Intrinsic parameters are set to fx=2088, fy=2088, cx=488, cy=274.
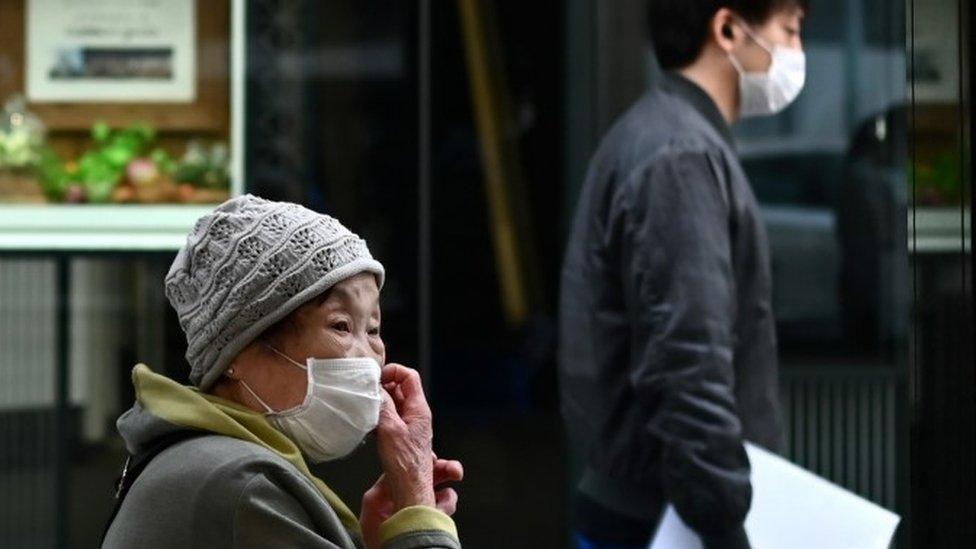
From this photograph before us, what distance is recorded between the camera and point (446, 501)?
307 cm

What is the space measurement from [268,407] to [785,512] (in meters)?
1.57

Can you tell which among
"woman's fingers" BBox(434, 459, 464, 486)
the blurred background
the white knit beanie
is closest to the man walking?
"woman's fingers" BBox(434, 459, 464, 486)

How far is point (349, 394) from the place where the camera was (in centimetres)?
290

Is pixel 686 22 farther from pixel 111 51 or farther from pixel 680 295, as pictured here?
pixel 111 51

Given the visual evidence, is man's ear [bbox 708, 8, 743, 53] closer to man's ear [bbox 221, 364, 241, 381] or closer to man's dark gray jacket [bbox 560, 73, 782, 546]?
man's dark gray jacket [bbox 560, 73, 782, 546]

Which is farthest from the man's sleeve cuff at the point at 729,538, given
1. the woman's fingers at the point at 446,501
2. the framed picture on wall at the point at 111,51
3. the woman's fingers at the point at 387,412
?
the framed picture on wall at the point at 111,51

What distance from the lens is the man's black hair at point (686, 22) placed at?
4.56 meters

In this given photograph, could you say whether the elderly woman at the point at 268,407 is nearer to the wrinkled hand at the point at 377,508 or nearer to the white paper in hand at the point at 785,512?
the wrinkled hand at the point at 377,508

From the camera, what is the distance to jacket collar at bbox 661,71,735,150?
449cm

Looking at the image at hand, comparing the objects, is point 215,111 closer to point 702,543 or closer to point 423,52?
point 423,52

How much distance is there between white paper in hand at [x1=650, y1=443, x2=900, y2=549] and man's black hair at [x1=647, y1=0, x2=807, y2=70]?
2.94 ft

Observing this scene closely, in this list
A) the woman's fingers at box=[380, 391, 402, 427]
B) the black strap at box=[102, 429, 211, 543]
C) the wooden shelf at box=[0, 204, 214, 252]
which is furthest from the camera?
the wooden shelf at box=[0, 204, 214, 252]

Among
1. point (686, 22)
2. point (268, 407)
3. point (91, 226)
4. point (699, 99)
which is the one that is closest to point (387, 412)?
point (268, 407)

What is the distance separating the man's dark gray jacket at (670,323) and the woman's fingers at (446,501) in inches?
42.4
